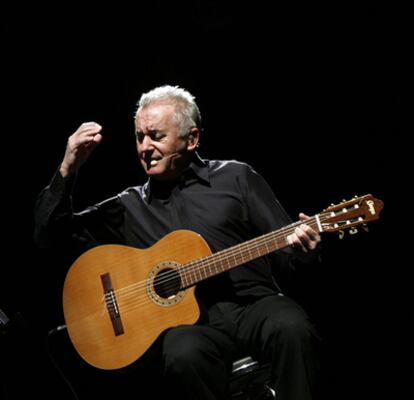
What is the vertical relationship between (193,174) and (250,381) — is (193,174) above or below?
above

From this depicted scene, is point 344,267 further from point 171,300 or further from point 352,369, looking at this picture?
point 171,300

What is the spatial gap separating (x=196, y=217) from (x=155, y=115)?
53 centimetres

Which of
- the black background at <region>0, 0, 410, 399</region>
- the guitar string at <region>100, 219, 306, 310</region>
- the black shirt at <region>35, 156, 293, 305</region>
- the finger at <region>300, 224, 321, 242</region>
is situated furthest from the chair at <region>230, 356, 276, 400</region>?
the black background at <region>0, 0, 410, 399</region>

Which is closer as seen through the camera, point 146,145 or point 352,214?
point 352,214

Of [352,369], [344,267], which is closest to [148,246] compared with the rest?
[344,267]

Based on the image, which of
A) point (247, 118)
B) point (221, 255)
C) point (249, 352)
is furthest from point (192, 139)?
point (249, 352)

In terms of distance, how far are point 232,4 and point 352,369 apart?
230 centimetres

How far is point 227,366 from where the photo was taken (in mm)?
2016

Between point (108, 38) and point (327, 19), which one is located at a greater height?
point (108, 38)

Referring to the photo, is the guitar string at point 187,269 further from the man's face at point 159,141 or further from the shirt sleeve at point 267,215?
the man's face at point 159,141

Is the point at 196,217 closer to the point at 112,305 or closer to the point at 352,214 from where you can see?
the point at 112,305

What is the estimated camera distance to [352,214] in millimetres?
1991

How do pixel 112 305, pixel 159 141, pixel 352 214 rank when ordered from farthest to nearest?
pixel 159 141, pixel 112 305, pixel 352 214

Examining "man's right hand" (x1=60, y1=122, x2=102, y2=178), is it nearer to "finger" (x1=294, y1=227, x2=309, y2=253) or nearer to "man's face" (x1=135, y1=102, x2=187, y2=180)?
"man's face" (x1=135, y1=102, x2=187, y2=180)
